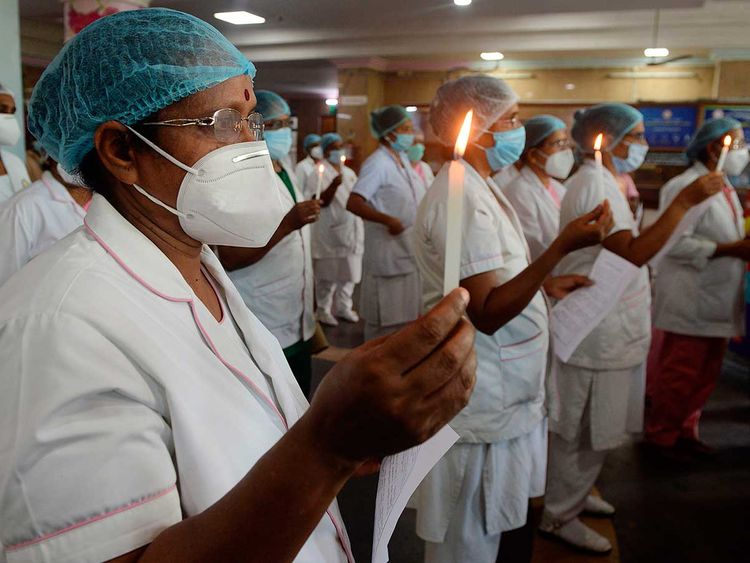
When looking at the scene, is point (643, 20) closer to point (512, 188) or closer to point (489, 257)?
point (512, 188)

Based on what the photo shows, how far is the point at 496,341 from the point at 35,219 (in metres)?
1.68

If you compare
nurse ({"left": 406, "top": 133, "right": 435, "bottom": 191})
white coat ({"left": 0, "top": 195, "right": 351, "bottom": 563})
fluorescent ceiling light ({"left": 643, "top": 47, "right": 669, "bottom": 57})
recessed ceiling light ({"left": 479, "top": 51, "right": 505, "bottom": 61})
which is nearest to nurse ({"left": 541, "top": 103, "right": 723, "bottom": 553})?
white coat ({"left": 0, "top": 195, "right": 351, "bottom": 563})

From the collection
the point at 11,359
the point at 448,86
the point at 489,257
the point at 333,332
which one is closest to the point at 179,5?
the point at 333,332

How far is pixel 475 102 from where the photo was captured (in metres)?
1.88

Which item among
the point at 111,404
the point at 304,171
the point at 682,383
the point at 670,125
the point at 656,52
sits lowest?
the point at 682,383

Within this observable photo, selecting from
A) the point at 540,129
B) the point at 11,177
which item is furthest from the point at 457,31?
the point at 11,177

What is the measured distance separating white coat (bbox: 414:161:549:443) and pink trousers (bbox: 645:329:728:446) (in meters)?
1.99

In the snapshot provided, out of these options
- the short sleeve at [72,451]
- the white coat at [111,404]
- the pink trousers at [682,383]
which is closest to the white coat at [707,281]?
the pink trousers at [682,383]

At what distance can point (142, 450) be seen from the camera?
0.65 metres

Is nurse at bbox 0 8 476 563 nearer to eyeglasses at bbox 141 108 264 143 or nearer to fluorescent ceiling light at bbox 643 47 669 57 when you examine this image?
eyeglasses at bbox 141 108 264 143

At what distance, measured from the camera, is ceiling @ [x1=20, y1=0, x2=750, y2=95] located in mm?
6996

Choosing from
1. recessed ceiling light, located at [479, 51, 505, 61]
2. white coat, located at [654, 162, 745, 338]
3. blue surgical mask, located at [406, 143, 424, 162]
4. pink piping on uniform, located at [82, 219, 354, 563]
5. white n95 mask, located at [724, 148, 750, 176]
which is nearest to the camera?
pink piping on uniform, located at [82, 219, 354, 563]

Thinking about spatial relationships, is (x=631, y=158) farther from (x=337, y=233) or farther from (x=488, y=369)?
(x=337, y=233)

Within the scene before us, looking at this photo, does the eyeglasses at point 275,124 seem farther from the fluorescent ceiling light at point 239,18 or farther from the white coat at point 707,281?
the fluorescent ceiling light at point 239,18
